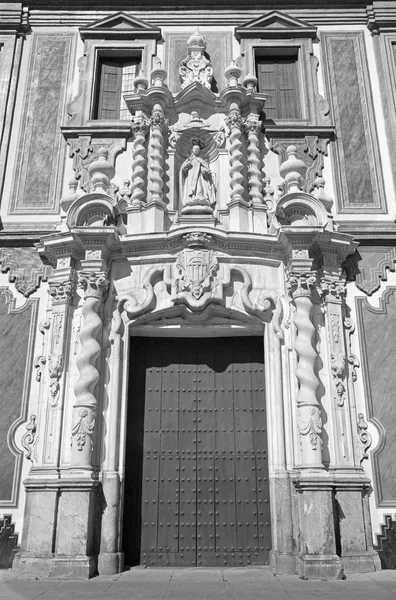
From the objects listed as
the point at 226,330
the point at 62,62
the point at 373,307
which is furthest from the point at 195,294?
the point at 62,62

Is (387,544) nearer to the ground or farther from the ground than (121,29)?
nearer to the ground

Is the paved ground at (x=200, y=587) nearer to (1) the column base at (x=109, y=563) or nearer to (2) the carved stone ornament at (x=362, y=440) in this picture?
(1) the column base at (x=109, y=563)

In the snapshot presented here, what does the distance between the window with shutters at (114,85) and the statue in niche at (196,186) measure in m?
1.74

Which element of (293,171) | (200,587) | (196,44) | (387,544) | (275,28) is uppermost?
(275,28)

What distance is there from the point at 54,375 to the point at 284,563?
3.89 meters

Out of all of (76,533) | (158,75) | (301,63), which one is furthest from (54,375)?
(301,63)

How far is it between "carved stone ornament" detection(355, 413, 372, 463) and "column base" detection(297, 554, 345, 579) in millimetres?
1454

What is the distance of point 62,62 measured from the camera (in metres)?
10.6

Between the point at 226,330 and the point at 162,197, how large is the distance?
2.41 m

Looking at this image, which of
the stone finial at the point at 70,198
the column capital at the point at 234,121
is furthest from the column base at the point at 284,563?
the column capital at the point at 234,121

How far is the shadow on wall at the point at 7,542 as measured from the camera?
24.8ft

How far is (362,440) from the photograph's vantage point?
7.95m

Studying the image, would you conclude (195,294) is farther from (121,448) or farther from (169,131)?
(169,131)

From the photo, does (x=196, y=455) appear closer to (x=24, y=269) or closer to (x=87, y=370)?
(x=87, y=370)
